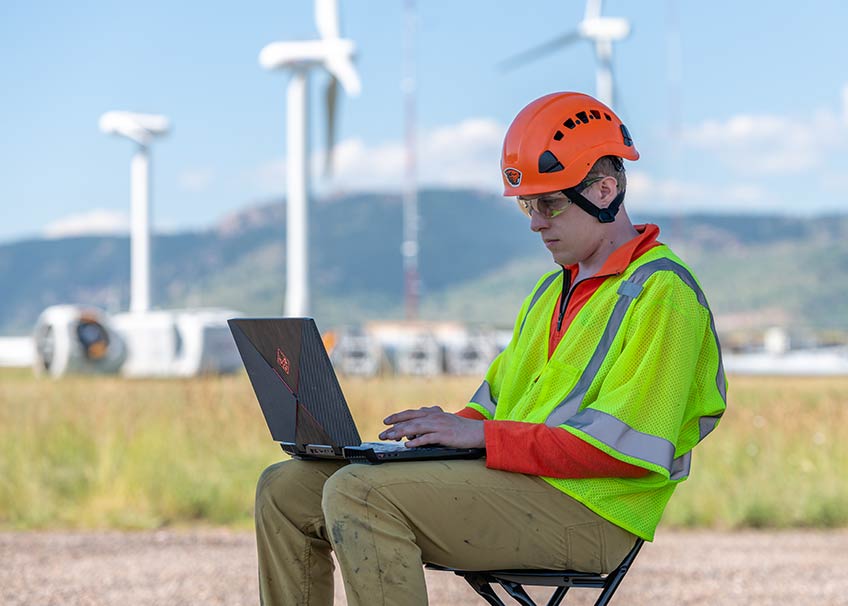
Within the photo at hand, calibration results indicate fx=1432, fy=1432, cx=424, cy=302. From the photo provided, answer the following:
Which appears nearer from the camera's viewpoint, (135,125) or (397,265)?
(135,125)

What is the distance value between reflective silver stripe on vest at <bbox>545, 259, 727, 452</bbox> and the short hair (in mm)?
229

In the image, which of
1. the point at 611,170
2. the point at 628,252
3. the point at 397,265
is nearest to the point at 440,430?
the point at 628,252

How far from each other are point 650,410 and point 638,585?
135 inches

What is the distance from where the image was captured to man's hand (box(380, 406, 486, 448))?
3.04 m

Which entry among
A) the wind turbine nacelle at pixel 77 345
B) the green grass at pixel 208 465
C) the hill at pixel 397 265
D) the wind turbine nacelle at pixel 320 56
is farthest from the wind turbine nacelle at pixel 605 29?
the hill at pixel 397 265

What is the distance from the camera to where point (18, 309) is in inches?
6801

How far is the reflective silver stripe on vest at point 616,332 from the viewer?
305 centimetres

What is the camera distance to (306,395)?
3.04 m

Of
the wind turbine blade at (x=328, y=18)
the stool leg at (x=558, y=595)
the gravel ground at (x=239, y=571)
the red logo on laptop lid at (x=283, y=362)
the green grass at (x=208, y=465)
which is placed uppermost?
the wind turbine blade at (x=328, y=18)

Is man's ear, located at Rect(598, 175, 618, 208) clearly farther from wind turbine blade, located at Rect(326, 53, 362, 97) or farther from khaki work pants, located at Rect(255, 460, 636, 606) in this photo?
wind turbine blade, located at Rect(326, 53, 362, 97)

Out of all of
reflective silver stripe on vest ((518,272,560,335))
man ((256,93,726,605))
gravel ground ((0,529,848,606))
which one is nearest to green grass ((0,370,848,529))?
gravel ground ((0,529,848,606))

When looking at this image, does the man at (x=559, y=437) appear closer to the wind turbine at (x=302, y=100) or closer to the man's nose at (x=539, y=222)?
the man's nose at (x=539, y=222)

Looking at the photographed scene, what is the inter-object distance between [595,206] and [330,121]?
23735mm

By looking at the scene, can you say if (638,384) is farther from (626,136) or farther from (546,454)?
(626,136)
